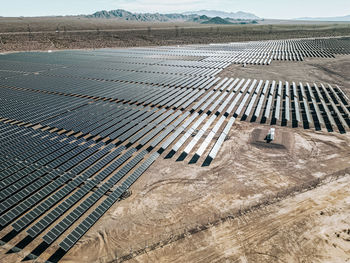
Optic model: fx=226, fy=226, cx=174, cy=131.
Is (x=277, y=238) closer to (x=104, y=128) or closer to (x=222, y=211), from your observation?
(x=222, y=211)

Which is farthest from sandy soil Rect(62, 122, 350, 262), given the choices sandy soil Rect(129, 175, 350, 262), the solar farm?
the solar farm

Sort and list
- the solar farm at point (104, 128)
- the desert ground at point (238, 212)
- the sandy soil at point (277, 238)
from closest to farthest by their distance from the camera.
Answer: the sandy soil at point (277, 238), the desert ground at point (238, 212), the solar farm at point (104, 128)

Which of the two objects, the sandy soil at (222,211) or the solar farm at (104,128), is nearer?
the sandy soil at (222,211)

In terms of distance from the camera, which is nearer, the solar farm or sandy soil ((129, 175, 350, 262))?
sandy soil ((129, 175, 350, 262))

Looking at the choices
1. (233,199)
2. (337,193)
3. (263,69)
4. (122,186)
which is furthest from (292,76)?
(122,186)

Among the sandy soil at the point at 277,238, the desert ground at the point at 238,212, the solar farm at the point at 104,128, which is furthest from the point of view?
the solar farm at the point at 104,128

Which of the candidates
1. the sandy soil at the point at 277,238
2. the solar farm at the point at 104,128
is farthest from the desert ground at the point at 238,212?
the solar farm at the point at 104,128

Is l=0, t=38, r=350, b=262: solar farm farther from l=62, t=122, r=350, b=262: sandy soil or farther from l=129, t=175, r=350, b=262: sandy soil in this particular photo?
l=129, t=175, r=350, b=262: sandy soil

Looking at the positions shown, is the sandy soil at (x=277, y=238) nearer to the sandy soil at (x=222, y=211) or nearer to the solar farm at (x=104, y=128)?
the sandy soil at (x=222, y=211)
